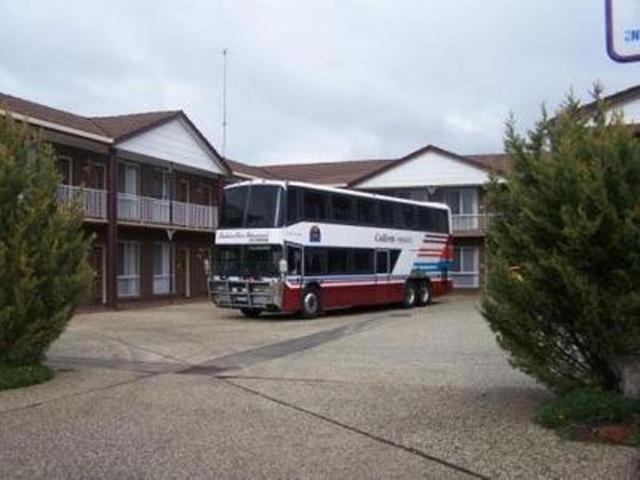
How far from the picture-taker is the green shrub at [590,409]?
900cm

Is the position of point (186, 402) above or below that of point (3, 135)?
below

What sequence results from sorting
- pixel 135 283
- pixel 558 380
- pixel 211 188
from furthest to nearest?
pixel 211 188, pixel 135 283, pixel 558 380

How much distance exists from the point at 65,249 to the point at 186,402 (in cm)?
342

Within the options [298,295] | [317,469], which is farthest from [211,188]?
[317,469]

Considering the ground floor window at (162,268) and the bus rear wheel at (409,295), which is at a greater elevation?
the ground floor window at (162,268)

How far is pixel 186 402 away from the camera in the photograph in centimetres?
1147

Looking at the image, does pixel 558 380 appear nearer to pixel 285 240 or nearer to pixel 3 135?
pixel 3 135

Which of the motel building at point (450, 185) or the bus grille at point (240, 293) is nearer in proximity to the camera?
the bus grille at point (240, 293)

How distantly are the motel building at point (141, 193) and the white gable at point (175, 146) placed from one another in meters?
0.04

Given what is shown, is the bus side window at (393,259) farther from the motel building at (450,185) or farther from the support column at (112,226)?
the motel building at (450,185)

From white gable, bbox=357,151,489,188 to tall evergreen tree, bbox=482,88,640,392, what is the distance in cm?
3621

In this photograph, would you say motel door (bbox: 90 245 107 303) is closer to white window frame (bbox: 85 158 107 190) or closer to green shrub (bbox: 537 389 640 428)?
white window frame (bbox: 85 158 107 190)

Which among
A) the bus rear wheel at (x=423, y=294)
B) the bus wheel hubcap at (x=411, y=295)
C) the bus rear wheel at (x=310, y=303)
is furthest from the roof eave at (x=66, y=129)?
the bus rear wheel at (x=423, y=294)

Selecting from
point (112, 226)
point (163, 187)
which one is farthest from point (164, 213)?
point (112, 226)
